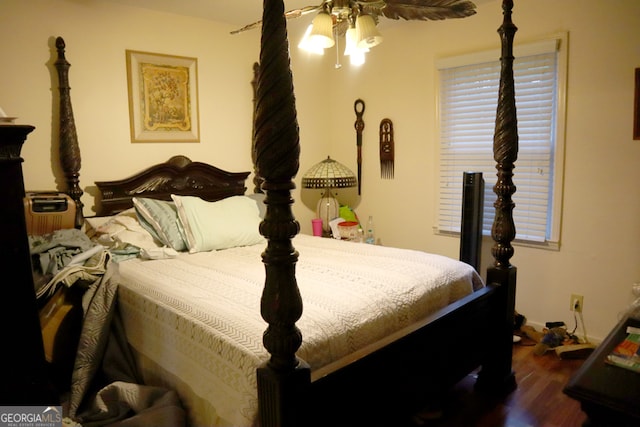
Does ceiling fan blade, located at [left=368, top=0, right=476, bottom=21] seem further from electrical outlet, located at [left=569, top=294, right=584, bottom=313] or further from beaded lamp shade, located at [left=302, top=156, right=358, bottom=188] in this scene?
electrical outlet, located at [left=569, top=294, right=584, bottom=313]

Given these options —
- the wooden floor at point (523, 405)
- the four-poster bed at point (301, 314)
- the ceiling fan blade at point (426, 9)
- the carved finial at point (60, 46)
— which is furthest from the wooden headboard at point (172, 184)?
the wooden floor at point (523, 405)

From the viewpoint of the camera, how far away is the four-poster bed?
3.66 ft

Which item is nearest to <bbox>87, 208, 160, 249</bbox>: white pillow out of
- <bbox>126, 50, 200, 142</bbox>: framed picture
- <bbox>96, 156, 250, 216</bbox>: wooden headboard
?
<bbox>96, 156, 250, 216</bbox>: wooden headboard

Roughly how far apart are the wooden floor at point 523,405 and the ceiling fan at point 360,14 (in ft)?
6.12

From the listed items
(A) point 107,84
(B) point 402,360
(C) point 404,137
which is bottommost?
(B) point 402,360

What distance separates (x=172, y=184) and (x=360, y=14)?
189 centimetres

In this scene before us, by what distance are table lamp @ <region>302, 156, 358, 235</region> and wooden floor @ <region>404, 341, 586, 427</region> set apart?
189 centimetres

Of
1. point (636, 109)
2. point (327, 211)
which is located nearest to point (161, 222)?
point (327, 211)

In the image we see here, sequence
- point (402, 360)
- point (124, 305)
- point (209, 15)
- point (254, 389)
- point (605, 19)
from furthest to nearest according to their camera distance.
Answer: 1. point (209, 15)
2. point (605, 19)
3. point (124, 305)
4. point (402, 360)
5. point (254, 389)

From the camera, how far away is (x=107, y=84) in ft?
9.96

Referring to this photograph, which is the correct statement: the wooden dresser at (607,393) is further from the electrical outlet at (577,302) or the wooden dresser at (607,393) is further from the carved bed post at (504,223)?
the electrical outlet at (577,302)

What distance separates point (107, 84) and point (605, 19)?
3311mm

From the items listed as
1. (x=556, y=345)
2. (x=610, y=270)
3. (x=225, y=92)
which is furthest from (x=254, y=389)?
(x=225, y=92)

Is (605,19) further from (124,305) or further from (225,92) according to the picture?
(124,305)
